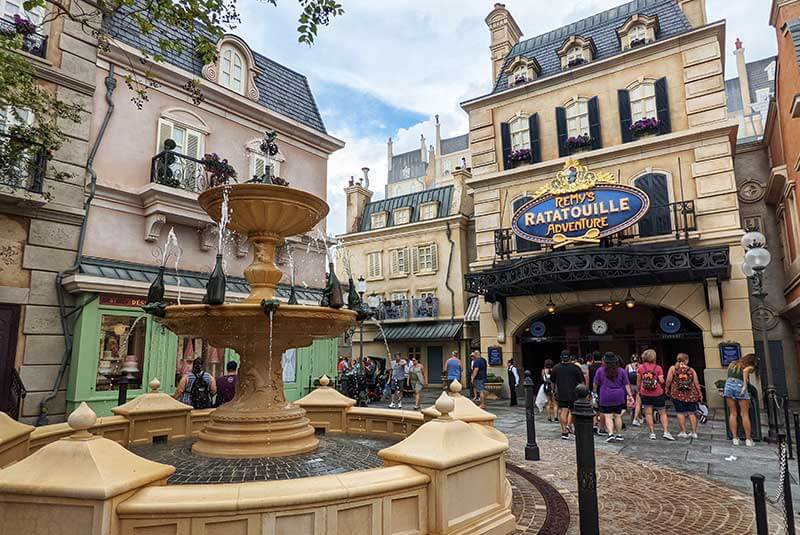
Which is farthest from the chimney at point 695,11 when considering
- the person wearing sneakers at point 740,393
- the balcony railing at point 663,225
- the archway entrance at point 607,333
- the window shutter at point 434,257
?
the window shutter at point 434,257

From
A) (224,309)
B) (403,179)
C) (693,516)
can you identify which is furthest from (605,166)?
(403,179)

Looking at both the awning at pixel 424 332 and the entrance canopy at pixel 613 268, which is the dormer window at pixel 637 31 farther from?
the awning at pixel 424 332

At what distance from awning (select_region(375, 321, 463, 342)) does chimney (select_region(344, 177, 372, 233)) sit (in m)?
8.33

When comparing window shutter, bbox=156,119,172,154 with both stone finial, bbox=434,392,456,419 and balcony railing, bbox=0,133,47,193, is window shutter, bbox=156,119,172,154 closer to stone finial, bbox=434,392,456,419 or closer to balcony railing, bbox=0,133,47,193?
balcony railing, bbox=0,133,47,193

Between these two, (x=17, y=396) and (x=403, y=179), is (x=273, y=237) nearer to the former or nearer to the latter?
(x=17, y=396)

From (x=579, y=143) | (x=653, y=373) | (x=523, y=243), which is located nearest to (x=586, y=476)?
(x=653, y=373)

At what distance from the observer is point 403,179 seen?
263 ft

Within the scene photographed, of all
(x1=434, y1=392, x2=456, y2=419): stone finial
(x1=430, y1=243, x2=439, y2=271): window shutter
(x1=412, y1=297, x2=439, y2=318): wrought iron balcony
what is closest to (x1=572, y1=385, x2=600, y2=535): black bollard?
(x1=434, y1=392, x2=456, y2=419): stone finial

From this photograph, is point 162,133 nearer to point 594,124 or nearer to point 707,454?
point 594,124

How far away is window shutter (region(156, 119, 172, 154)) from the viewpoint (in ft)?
45.7

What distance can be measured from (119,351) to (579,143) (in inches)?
678

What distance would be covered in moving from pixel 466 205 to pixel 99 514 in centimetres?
2858

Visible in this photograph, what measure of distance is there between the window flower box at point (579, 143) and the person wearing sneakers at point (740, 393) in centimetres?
1113

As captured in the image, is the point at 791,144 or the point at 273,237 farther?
the point at 791,144
